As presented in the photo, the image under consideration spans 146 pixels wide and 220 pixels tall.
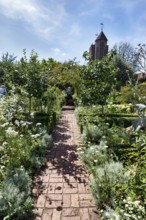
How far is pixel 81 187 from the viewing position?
3.60 m

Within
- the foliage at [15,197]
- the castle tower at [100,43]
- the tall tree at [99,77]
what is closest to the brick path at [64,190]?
the foliage at [15,197]

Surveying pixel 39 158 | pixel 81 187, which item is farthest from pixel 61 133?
pixel 81 187

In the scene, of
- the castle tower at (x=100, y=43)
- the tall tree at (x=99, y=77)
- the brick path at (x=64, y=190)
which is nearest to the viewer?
the brick path at (x=64, y=190)

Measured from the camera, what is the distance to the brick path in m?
2.84

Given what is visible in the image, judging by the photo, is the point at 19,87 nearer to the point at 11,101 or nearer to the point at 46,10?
the point at 11,101

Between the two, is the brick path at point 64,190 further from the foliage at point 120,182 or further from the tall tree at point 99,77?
the tall tree at point 99,77

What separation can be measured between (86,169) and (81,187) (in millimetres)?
742

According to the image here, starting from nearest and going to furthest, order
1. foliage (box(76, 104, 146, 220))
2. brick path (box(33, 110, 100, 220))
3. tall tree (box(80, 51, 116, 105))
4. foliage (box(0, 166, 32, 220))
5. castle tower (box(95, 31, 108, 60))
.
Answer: foliage (box(76, 104, 146, 220)), foliage (box(0, 166, 32, 220)), brick path (box(33, 110, 100, 220)), tall tree (box(80, 51, 116, 105)), castle tower (box(95, 31, 108, 60))

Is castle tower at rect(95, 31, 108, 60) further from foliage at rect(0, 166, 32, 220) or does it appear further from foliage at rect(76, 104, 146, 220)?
foliage at rect(0, 166, 32, 220)

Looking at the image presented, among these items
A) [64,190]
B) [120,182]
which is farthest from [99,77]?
[120,182]

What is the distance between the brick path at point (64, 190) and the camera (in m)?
2.84

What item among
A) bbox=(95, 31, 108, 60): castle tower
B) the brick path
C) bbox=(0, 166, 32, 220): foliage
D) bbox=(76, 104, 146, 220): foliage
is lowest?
the brick path

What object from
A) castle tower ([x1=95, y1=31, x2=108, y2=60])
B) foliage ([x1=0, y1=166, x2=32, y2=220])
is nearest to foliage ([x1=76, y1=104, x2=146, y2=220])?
foliage ([x1=0, y1=166, x2=32, y2=220])

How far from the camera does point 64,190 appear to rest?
349 cm
